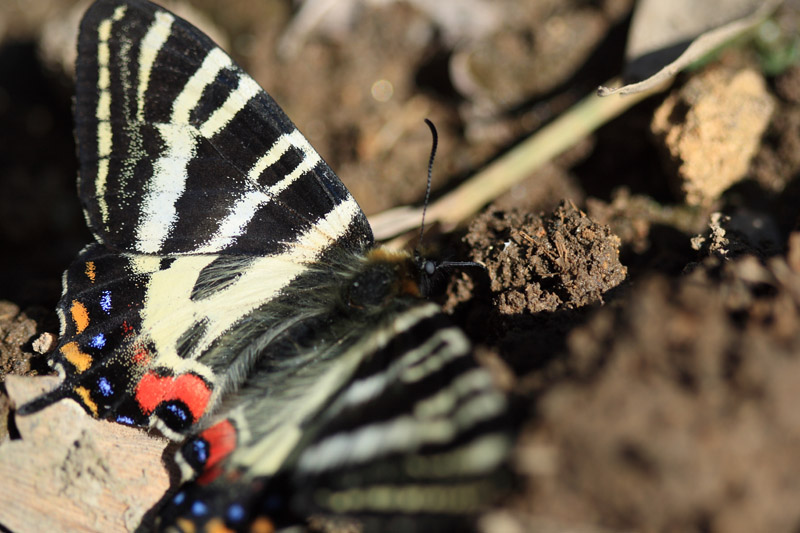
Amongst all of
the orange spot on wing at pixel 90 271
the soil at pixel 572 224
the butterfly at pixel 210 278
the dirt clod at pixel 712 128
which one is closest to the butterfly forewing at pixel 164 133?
the butterfly at pixel 210 278

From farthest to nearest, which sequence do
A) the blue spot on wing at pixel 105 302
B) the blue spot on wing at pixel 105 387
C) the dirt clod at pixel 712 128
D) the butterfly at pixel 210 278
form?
1. the dirt clod at pixel 712 128
2. the blue spot on wing at pixel 105 302
3. the blue spot on wing at pixel 105 387
4. the butterfly at pixel 210 278

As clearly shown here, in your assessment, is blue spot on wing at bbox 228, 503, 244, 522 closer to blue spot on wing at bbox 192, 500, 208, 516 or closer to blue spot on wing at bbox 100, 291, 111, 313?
blue spot on wing at bbox 192, 500, 208, 516

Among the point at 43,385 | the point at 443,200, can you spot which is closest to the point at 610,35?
the point at 443,200

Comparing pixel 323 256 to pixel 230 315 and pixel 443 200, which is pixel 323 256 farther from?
pixel 443 200

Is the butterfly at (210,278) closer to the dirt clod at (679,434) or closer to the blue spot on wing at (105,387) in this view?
the blue spot on wing at (105,387)

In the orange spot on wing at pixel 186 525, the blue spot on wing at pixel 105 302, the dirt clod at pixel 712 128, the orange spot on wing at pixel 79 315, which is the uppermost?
the dirt clod at pixel 712 128

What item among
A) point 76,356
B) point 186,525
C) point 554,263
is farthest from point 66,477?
point 554,263

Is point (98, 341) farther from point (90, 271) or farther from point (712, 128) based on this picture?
point (712, 128)

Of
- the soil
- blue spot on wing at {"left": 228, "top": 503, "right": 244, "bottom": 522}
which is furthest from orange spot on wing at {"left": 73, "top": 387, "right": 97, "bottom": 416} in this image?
blue spot on wing at {"left": 228, "top": 503, "right": 244, "bottom": 522}
